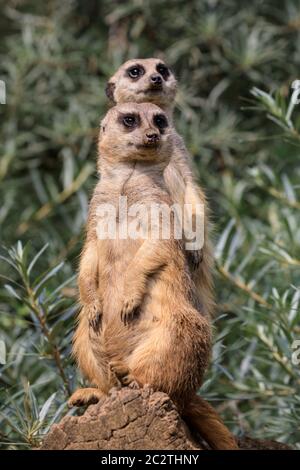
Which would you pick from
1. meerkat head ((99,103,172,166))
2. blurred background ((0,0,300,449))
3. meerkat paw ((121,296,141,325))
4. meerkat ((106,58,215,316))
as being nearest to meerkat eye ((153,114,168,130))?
meerkat head ((99,103,172,166))

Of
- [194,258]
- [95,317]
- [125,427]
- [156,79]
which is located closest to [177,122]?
[156,79]

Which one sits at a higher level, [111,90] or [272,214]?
[111,90]

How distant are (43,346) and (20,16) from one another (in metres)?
3.62

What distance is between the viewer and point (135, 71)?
453 cm

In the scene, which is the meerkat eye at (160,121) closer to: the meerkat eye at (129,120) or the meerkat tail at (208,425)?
the meerkat eye at (129,120)

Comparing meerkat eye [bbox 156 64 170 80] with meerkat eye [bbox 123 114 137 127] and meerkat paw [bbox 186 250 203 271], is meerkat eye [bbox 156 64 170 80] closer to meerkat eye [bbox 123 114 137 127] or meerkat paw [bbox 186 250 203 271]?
meerkat eye [bbox 123 114 137 127]

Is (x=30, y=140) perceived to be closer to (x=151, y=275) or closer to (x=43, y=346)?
(x=43, y=346)

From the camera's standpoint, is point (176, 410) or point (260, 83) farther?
point (260, 83)

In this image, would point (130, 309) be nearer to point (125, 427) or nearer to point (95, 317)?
point (95, 317)

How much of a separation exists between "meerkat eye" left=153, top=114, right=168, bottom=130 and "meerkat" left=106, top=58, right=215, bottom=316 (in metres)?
0.46

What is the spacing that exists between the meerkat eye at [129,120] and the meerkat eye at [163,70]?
44.5 inches

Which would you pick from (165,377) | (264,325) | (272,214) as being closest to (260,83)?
(272,214)

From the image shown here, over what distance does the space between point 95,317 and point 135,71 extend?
5.37ft

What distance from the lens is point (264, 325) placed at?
4133mm
